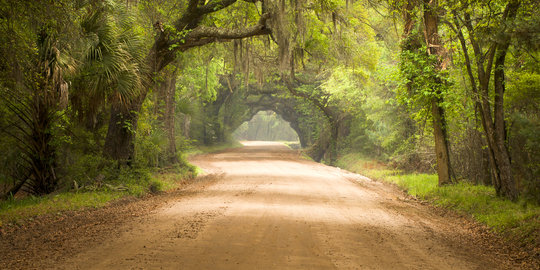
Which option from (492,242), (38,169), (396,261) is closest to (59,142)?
(38,169)

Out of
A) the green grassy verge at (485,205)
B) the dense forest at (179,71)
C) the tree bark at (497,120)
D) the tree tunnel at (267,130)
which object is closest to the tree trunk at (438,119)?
the dense forest at (179,71)

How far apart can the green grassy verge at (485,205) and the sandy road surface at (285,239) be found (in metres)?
0.80

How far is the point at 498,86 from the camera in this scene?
9.97 meters

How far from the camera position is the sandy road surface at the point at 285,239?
5.36m

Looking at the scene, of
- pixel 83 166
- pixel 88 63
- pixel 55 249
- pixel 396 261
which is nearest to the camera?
pixel 396 261

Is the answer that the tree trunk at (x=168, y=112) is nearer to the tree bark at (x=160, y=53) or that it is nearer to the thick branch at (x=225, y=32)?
the tree bark at (x=160, y=53)

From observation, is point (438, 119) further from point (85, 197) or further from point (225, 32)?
point (85, 197)

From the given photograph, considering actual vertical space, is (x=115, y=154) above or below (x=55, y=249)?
above

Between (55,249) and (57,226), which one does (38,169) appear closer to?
(57,226)

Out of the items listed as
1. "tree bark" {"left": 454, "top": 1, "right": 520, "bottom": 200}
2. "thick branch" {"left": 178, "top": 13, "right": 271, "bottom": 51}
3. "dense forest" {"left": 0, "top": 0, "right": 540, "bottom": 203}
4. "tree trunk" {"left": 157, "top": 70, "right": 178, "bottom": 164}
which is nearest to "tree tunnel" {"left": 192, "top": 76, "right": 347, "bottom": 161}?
"tree trunk" {"left": 157, "top": 70, "right": 178, "bottom": 164}

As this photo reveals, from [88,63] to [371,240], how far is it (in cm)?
Answer: 783

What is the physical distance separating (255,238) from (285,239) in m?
0.45

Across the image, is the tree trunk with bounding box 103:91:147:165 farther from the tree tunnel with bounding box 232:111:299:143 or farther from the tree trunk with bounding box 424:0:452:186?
the tree tunnel with bounding box 232:111:299:143

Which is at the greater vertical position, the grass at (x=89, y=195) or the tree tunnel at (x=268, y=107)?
the tree tunnel at (x=268, y=107)
